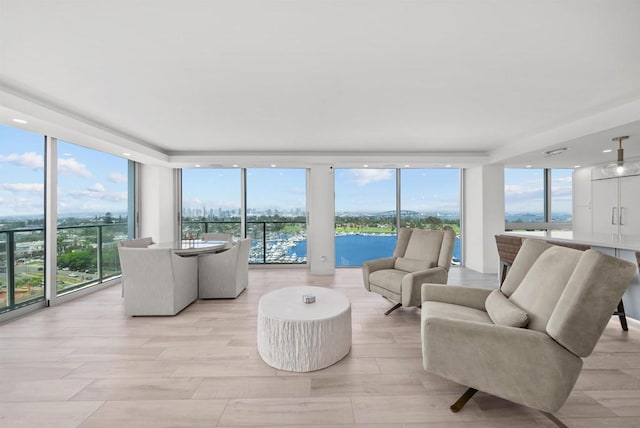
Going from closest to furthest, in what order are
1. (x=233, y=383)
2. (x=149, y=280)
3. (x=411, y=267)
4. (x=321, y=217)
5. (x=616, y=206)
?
(x=233, y=383) < (x=149, y=280) < (x=411, y=267) < (x=616, y=206) < (x=321, y=217)

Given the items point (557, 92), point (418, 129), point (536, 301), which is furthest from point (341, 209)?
point (536, 301)

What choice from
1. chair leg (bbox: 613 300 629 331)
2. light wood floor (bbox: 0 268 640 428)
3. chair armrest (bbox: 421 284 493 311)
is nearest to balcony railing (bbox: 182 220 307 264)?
light wood floor (bbox: 0 268 640 428)

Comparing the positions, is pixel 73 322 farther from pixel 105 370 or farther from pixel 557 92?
pixel 557 92

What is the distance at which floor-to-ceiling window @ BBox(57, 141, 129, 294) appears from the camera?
396cm

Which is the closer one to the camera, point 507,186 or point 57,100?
point 57,100

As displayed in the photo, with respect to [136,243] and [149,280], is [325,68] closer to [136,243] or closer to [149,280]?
[149,280]

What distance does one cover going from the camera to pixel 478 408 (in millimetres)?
1694

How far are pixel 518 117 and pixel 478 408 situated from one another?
10.8ft

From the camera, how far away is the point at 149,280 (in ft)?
10.3

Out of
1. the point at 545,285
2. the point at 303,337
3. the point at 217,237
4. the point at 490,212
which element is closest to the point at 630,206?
the point at 490,212

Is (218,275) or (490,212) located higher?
(490,212)

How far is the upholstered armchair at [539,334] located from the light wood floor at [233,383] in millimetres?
322

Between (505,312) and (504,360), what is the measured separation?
0.33 metres

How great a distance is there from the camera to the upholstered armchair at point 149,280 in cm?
310
